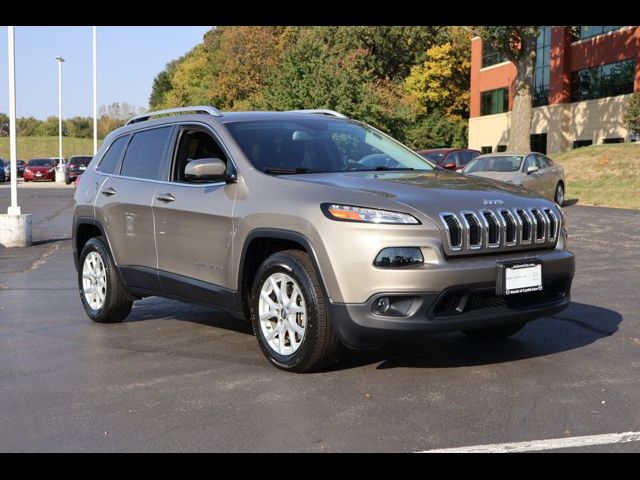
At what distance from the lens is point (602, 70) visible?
42344 millimetres

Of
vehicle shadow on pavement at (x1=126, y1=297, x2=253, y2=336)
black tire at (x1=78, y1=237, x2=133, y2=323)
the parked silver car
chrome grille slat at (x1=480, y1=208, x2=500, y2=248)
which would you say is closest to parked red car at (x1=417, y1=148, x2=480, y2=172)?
the parked silver car

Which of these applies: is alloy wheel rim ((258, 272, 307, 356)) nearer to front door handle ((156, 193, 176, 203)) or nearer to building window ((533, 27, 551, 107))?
front door handle ((156, 193, 176, 203))

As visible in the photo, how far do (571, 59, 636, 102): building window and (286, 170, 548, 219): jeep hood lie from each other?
3744 centimetres

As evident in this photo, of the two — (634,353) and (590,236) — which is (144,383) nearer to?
(634,353)

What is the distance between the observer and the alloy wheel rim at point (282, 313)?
536 cm

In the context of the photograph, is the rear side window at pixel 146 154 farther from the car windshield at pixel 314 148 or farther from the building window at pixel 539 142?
the building window at pixel 539 142

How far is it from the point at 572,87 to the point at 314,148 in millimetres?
42500

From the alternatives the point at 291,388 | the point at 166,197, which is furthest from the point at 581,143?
the point at 291,388

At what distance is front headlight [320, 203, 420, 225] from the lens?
4949 mm

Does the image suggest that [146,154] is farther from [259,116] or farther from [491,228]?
[491,228]

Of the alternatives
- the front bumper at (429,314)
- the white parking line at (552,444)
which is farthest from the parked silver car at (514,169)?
the white parking line at (552,444)

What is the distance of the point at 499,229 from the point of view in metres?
5.15

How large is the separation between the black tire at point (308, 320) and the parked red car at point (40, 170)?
49.1 meters
